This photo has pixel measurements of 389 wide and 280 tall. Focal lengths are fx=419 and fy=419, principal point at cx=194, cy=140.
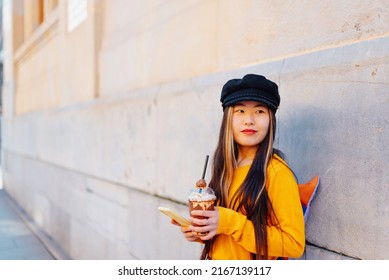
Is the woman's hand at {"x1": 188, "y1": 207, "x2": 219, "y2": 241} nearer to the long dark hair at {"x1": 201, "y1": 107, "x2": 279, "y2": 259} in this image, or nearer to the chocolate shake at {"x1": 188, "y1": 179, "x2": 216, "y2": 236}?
the chocolate shake at {"x1": 188, "y1": 179, "x2": 216, "y2": 236}

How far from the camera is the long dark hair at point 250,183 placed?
1.76m

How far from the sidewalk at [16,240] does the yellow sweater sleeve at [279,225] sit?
164 inches

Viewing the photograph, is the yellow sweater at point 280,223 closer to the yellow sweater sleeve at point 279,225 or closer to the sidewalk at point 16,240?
the yellow sweater sleeve at point 279,225

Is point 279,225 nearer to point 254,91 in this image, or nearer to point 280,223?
point 280,223

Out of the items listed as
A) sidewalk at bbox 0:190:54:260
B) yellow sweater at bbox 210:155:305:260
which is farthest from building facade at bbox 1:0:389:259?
yellow sweater at bbox 210:155:305:260

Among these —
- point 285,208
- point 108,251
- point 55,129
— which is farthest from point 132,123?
point 55,129

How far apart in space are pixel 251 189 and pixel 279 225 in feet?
0.62

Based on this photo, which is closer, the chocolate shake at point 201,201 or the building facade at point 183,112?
the chocolate shake at point 201,201

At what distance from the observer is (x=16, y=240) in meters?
6.63

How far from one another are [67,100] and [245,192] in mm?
5518

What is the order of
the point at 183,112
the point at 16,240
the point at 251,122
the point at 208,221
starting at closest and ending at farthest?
the point at 208,221, the point at 251,122, the point at 183,112, the point at 16,240

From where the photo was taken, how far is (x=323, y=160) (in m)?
2.18

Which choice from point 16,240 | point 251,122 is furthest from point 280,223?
point 16,240

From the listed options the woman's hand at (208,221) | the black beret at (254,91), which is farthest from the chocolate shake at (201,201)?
the black beret at (254,91)
